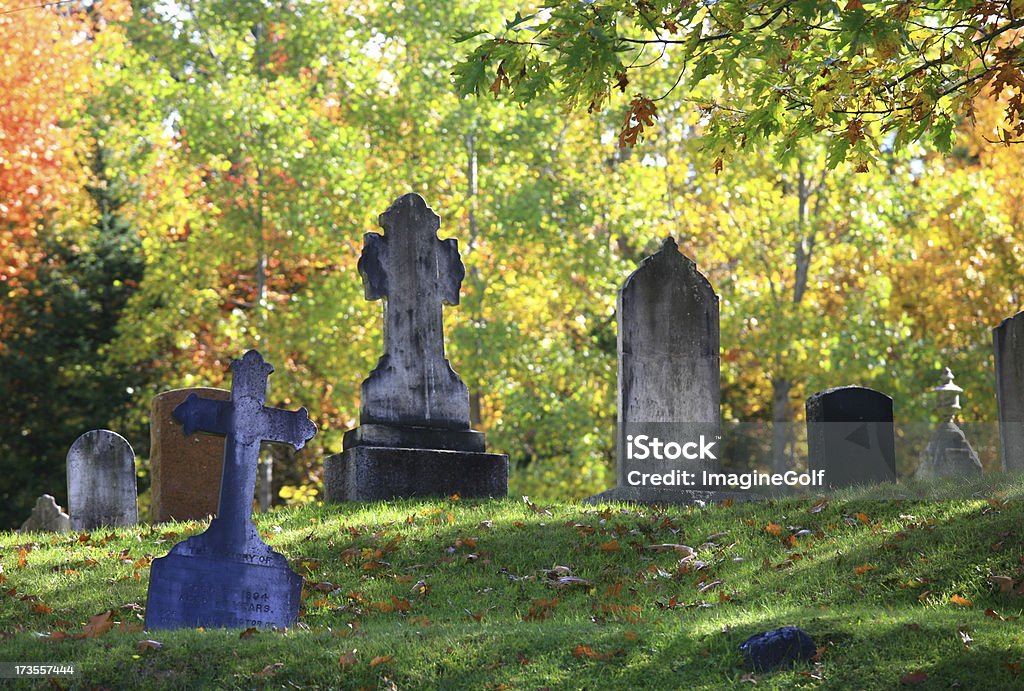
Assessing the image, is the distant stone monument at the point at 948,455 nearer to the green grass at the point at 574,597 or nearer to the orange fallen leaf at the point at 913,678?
the green grass at the point at 574,597

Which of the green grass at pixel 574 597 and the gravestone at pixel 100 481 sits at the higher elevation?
the gravestone at pixel 100 481

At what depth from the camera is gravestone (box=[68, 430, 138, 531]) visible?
1468 cm

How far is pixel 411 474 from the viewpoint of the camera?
45.3ft

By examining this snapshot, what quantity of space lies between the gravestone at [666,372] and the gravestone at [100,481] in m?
5.30

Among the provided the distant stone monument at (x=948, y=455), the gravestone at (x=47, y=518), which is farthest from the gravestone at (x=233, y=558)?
the distant stone monument at (x=948, y=455)

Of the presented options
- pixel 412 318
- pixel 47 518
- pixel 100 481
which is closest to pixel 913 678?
pixel 412 318

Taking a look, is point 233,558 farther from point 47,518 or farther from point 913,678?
point 47,518

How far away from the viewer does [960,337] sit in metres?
26.3

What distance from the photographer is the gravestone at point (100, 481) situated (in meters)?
14.7

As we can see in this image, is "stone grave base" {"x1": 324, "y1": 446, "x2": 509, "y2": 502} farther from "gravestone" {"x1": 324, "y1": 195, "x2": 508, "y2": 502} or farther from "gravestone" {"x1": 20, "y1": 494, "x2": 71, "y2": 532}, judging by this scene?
"gravestone" {"x1": 20, "y1": 494, "x2": 71, "y2": 532}

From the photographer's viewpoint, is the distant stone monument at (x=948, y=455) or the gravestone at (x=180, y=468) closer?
the gravestone at (x=180, y=468)

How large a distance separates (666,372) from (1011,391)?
3619 mm

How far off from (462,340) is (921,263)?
10.4 m

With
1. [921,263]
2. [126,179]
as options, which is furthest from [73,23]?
[921,263]
